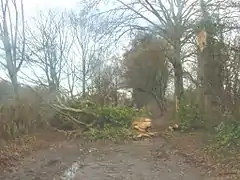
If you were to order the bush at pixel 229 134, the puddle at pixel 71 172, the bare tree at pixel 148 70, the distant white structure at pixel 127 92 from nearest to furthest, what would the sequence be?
the puddle at pixel 71 172 < the bush at pixel 229 134 < the bare tree at pixel 148 70 < the distant white structure at pixel 127 92

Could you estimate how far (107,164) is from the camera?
10.5m

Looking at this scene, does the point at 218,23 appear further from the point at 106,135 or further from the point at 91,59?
the point at 91,59

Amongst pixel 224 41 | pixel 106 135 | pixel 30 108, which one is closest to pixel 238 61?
pixel 224 41

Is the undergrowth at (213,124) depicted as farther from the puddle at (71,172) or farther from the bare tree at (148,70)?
the bare tree at (148,70)

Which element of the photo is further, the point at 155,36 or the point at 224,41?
the point at 155,36

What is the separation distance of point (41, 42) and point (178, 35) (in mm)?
13265

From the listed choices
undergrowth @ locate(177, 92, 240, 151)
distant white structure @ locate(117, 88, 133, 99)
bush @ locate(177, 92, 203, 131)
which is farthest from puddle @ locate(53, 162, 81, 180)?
distant white structure @ locate(117, 88, 133, 99)

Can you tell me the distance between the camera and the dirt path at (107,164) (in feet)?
29.3

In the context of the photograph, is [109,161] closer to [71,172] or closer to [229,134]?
[71,172]

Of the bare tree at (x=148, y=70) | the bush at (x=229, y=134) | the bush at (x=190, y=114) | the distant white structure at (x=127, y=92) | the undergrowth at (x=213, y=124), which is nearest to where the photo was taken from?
the bush at (x=229, y=134)

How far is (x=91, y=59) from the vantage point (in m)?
36.2

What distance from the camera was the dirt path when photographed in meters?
8.92

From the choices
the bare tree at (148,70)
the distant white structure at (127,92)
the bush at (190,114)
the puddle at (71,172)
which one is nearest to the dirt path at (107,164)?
the puddle at (71,172)

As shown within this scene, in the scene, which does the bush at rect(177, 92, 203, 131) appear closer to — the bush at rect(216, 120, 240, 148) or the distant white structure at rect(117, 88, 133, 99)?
the bush at rect(216, 120, 240, 148)
